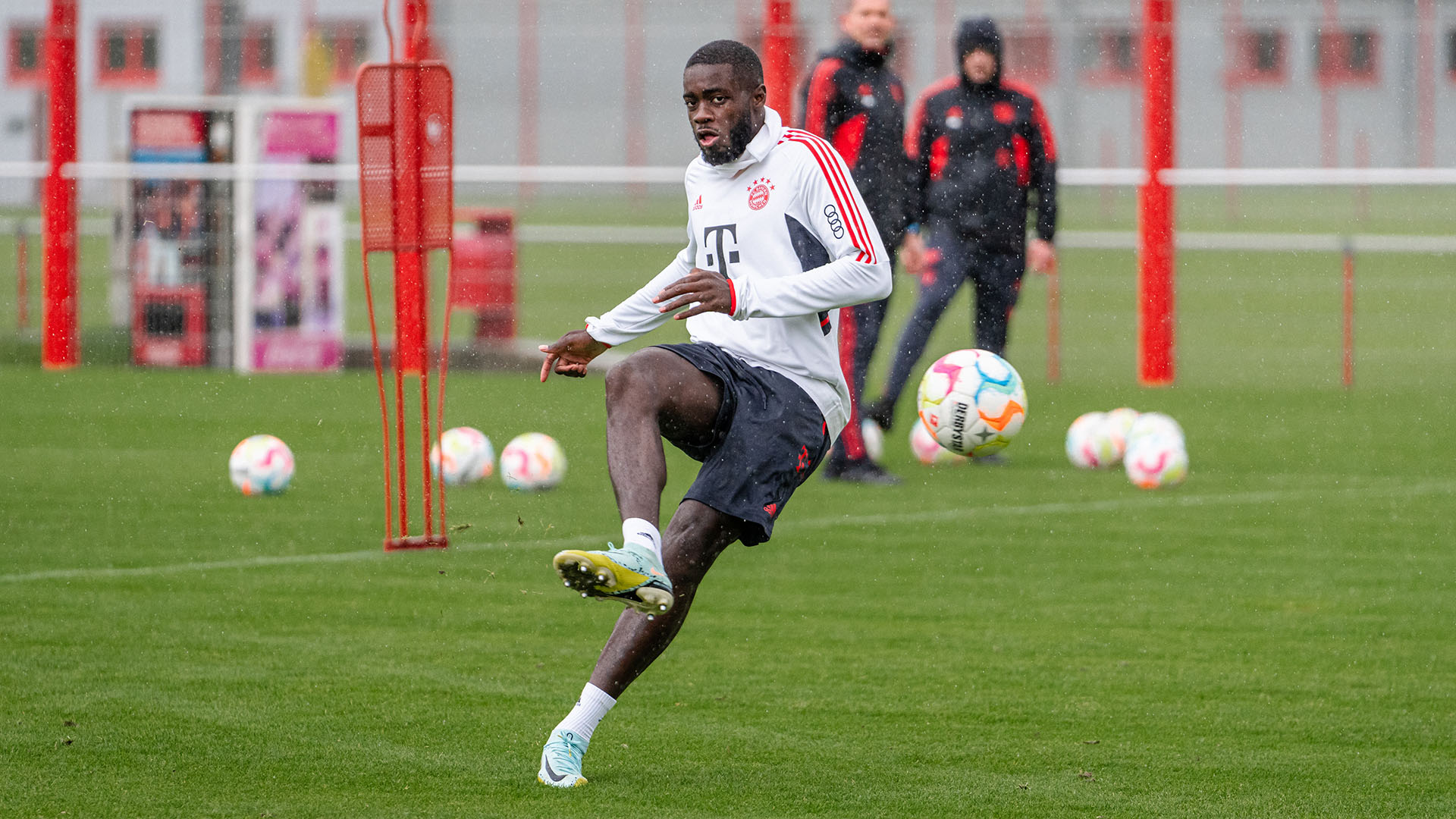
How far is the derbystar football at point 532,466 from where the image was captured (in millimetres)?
9484

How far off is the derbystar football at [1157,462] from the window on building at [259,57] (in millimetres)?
10950

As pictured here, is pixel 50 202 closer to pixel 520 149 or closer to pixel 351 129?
pixel 351 129

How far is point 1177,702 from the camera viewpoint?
548 centimetres

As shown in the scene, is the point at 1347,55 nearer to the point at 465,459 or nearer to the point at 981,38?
the point at 981,38

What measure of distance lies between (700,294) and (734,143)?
1.86 ft

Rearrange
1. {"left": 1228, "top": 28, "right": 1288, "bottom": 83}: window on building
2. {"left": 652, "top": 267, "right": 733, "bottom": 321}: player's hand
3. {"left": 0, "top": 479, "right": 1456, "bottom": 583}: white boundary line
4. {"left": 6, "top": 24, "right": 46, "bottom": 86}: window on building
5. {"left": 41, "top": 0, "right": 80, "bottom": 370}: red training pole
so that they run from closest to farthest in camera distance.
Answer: {"left": 652, "top": 267, "right": 733, "bottom": 321}: player's hand
{"left": 0, "top": 479, "right": 1456, "bottom": 583}: white boundary line
{"left": 41, "top": 0, "right": 80, "bottom": 370}: red training pole
{"left": 1228, "top": 28, "right": 1288, "bottom": 83}: window on building
{"left": 6, "top": 24, "right": 46, "bottom": 86}: window on building

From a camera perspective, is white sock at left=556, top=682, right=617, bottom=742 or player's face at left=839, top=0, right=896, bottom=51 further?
player's face at left=839, top=0, right=896, bottom=51

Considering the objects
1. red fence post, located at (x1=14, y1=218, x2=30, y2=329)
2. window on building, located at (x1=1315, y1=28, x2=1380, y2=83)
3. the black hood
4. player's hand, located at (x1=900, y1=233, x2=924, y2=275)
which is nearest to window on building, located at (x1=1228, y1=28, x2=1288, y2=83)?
window on building, located at (x1=1315, y1=28, x2=1380, y2=83)

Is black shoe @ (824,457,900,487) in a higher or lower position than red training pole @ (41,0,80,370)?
lower

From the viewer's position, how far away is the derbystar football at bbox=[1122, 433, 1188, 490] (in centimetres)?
978

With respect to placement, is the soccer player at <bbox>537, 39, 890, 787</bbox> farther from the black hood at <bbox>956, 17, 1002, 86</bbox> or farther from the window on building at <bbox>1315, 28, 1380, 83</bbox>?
the window on building at <bbox>1315, 28, 1380, 83</bbox>

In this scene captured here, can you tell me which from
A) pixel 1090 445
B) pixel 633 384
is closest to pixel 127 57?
pixel 1090 445

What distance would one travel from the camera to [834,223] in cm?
473

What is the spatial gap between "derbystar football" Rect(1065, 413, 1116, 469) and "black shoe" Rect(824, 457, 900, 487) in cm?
112
